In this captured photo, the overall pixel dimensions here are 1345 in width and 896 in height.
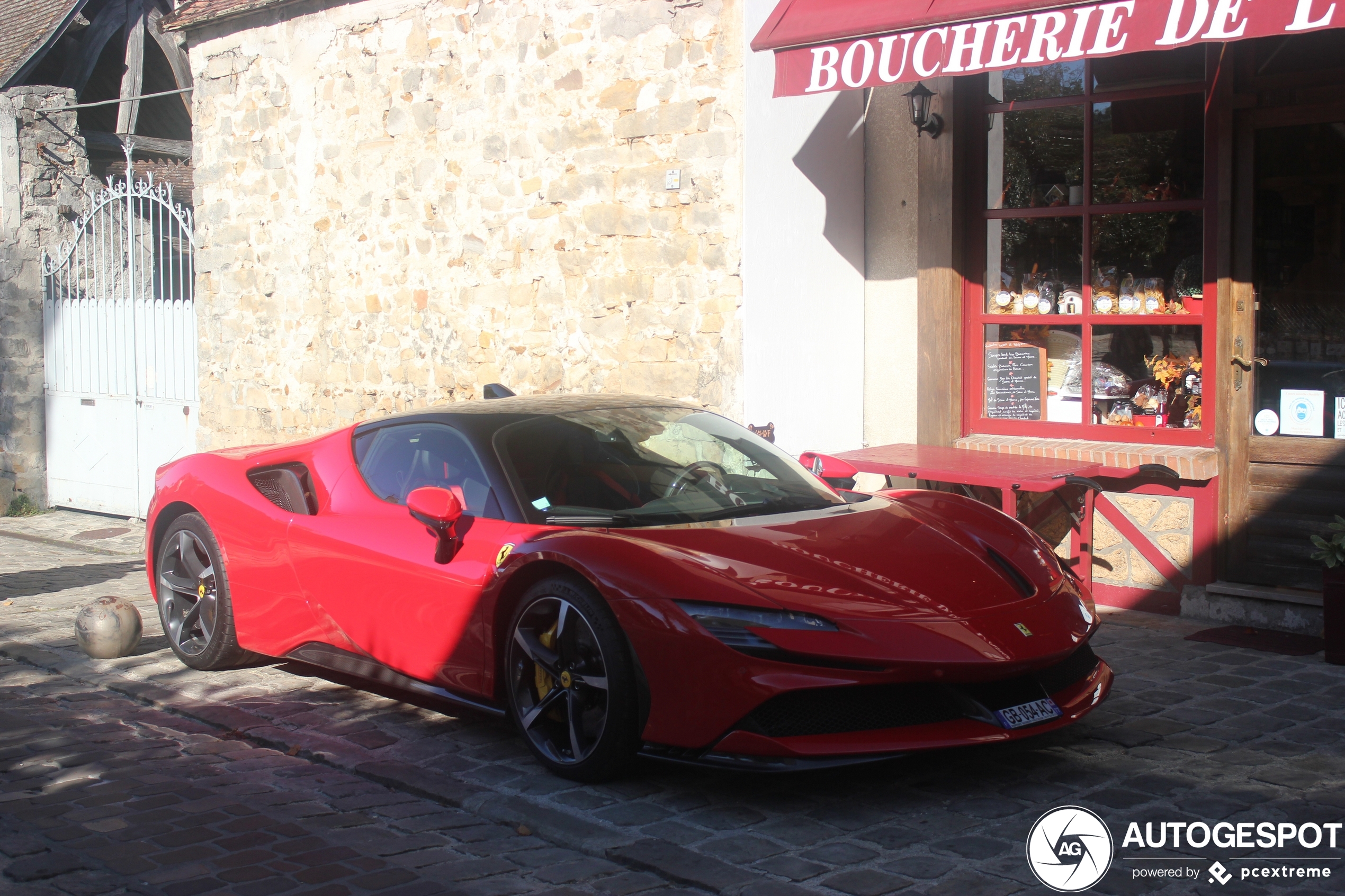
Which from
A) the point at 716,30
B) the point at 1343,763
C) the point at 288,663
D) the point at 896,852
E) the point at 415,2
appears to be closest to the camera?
the point at 896,852

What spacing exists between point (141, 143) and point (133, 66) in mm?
1193

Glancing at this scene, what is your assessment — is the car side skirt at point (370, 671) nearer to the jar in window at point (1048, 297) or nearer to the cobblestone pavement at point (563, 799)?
the cobblestone pavement at point (563, 799)

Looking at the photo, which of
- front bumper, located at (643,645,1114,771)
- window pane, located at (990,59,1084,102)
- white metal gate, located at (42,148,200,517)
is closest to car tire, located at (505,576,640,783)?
front bumper, located at (643,645,1114,771)

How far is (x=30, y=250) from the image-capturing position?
41.1 ft

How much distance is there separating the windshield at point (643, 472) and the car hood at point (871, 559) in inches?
7.1

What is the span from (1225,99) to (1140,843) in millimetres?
4416

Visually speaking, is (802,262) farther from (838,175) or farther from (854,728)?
(854,728)

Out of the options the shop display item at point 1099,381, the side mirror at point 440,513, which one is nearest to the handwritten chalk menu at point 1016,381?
the shop display item at point 1099,381

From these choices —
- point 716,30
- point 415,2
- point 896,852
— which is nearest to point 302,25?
point 415,2

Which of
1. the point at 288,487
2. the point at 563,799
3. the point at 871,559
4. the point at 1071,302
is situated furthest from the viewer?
the point at 1071,302

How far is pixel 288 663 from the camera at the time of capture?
596 cm

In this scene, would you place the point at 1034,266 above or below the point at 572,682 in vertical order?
above

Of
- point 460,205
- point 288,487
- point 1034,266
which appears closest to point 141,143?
point 460,205

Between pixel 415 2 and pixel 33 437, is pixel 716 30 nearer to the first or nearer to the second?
pixel 415 2
